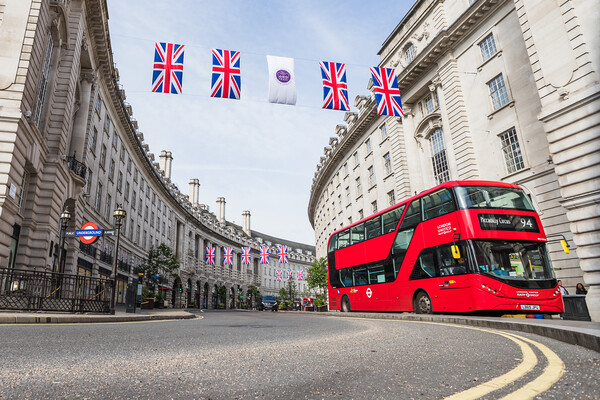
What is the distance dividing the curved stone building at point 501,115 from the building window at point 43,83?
71.2 feet

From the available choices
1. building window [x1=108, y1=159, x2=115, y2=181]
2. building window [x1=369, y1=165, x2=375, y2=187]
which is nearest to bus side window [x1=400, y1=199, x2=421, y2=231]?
building window [x1=369, y1=165, x2=375, y2=187]

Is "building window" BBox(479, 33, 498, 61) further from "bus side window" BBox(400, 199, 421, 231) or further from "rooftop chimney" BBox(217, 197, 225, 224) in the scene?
"rooftop chimney" BBox(217, 197, 225, 224)

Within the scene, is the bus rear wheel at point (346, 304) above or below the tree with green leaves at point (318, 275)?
below

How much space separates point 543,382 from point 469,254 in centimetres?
1007

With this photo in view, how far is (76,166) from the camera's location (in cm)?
2320

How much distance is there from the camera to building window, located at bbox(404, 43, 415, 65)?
2939 cm

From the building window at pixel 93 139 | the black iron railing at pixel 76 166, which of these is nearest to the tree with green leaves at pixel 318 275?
the building window at pixel 93 139

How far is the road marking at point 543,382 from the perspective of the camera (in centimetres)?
255

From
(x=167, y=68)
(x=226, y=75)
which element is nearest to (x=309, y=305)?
(x=226, y=75)

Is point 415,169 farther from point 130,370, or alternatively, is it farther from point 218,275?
point 218,275

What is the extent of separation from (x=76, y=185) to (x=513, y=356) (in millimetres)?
23393

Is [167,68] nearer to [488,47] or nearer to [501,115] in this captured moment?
[501,115]

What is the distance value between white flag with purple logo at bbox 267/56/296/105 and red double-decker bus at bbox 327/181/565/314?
641cm

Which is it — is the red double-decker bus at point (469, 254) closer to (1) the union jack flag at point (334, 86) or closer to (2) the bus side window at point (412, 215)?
(2) the bus side window at point (412, 215)
